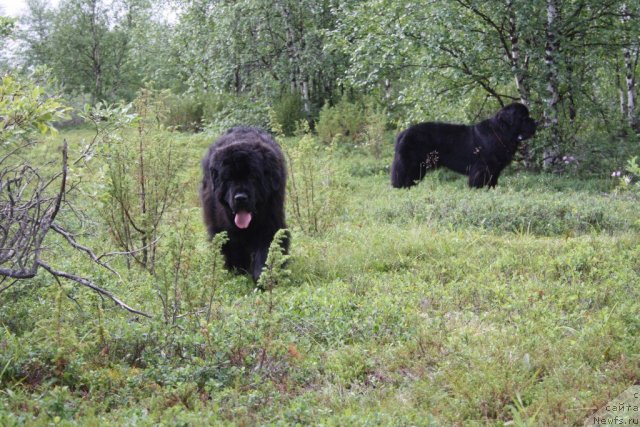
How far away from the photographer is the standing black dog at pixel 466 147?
36.3 feet

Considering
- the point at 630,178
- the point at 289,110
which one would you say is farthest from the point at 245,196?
the point at 289,110

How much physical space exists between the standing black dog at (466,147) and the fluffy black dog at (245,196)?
210 inches

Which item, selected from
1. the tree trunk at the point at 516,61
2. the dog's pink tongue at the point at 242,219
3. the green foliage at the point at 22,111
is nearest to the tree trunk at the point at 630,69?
the tree trunk at the point at 516,61

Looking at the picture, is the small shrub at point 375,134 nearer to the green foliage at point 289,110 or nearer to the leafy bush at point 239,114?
the leafy bush at point 239,114

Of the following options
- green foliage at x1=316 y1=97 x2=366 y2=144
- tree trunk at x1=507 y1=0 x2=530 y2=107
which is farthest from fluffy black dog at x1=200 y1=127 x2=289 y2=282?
green foliage at x1=316 y1=97 x2=366 y2=144

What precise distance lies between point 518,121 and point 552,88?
90 cm

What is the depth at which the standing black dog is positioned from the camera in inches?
436

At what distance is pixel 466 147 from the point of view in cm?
1155

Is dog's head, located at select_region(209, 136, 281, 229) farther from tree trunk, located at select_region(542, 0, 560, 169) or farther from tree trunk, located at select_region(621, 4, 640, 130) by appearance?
tree trunk, located at select_region(621, 4, 640, 130)

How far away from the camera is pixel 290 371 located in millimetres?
3805

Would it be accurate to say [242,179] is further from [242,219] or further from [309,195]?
[309,195]

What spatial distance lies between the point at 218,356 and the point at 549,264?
333 cm

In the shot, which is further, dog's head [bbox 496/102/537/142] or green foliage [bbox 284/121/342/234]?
dog's head [bbox 496/102/537/142]

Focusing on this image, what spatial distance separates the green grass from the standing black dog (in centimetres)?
481
